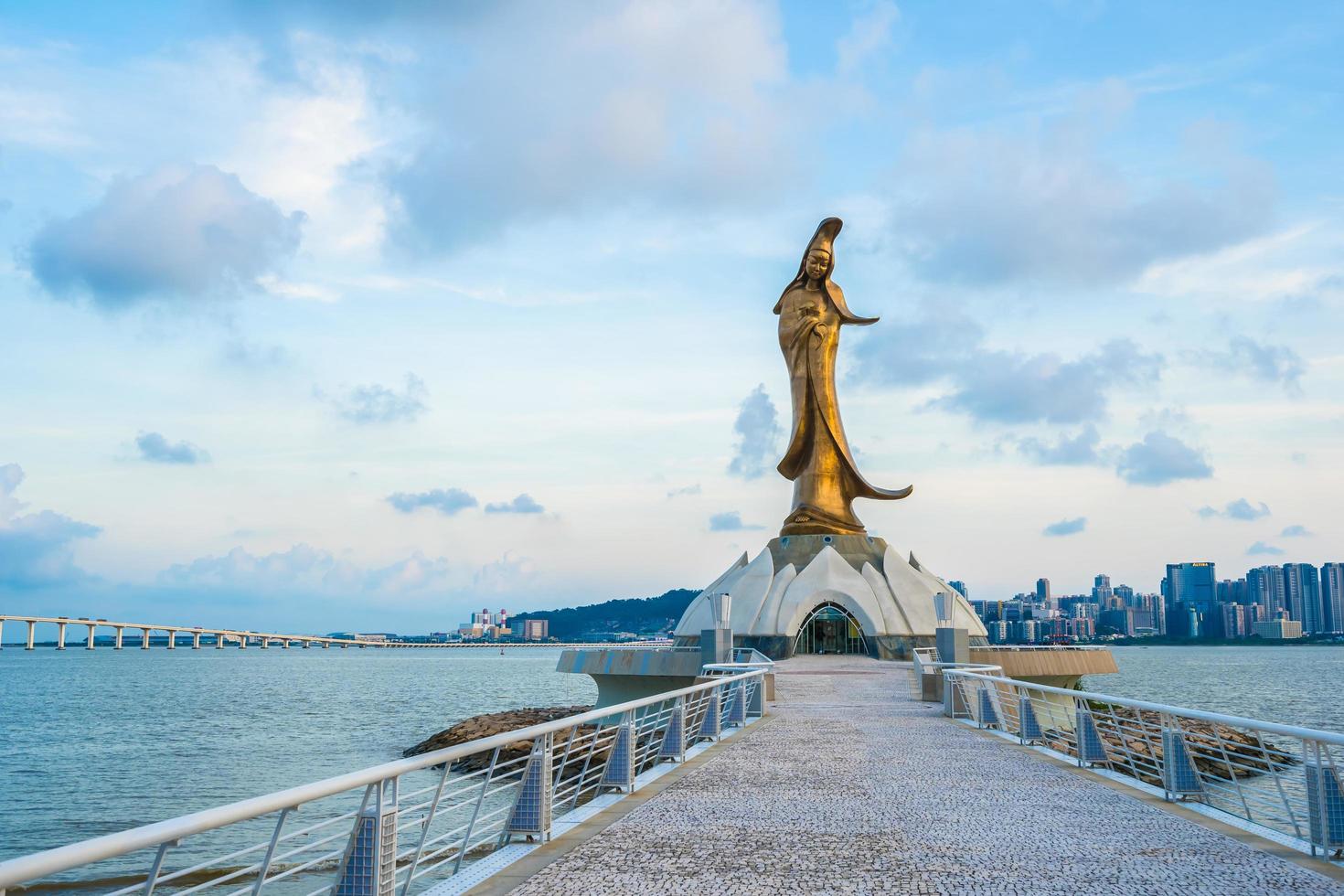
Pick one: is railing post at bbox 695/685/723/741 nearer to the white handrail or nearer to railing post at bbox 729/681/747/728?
railing post at bbox 729/681/747/728

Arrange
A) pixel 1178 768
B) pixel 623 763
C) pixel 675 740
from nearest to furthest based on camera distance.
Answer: pixel 1178 768, pixel 623 763, pixel 675 740

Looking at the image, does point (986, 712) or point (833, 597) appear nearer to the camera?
point (986, 712)

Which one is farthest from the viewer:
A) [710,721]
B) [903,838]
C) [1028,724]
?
[710,721]

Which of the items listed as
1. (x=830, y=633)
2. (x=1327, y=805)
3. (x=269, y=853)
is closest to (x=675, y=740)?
(x=1327, y=805)

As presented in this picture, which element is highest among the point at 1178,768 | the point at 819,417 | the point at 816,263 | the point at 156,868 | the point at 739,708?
the point at 816,263

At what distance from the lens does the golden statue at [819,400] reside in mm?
36062

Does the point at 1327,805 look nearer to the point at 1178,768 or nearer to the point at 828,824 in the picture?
the point at 1178,768

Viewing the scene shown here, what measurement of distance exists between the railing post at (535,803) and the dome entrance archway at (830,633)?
88.0ft

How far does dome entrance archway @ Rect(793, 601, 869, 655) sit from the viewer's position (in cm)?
3334

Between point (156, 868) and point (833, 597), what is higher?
point (833, 597)

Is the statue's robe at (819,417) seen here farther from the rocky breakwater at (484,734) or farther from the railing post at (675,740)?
the railing post at (675,740)

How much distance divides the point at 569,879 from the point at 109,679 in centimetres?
8263

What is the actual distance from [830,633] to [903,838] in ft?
90.1

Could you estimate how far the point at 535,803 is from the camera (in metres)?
6.75
